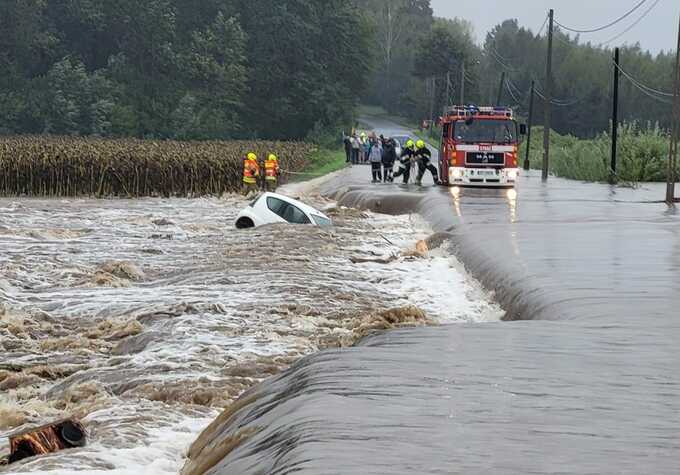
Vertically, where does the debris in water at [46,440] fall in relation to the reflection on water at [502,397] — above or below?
below

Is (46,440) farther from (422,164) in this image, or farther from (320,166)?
(320,166)

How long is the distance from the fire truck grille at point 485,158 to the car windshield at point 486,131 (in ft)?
1.52

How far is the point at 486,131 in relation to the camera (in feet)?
125

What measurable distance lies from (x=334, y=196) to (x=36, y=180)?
1125 centimetres

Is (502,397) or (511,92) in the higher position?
(511,92)

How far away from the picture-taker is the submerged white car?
27.5 meters

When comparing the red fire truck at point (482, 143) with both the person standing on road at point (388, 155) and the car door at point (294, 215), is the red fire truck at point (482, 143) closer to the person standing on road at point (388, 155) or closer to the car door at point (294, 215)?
the person standing on road at point (388, 155)

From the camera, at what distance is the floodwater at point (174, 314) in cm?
1091

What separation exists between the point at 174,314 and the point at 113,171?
29.5m

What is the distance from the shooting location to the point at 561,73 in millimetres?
141875

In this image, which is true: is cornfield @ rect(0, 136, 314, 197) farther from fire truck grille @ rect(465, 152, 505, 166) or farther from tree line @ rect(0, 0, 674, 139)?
tree line @ rect(0, 0, 674, 139)

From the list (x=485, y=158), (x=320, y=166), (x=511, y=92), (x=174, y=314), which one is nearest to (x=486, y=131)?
(x=485, y=158)

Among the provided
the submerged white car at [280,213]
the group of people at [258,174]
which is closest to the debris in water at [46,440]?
the submerged white car at [280,213]

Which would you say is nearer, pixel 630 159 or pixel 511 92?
pixel 630 159
